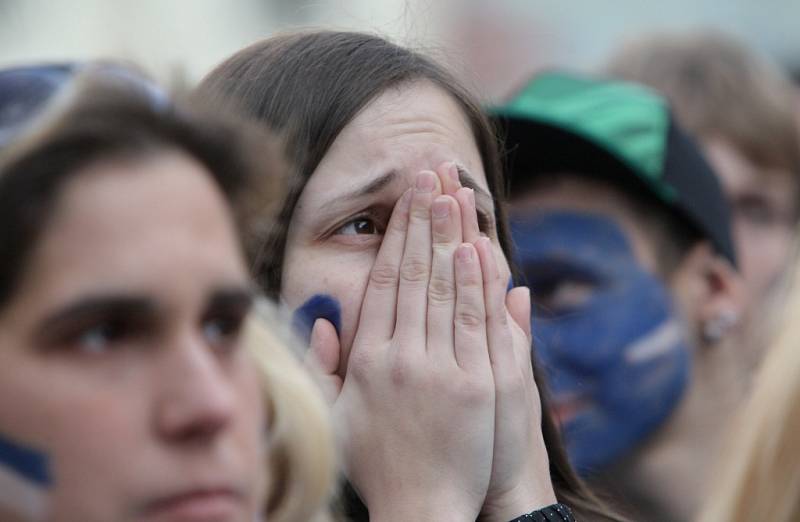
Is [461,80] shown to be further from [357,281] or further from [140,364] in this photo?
[140,364]

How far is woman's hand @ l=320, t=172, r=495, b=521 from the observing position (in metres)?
2.40

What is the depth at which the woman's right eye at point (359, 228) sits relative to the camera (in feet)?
8.46

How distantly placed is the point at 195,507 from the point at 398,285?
1.11 m

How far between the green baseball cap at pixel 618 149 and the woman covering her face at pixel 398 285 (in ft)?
4.46

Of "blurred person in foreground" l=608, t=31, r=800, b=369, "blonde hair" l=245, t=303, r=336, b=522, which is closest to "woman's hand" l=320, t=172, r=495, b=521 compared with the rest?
"blonde hair" l=245, t=303, r=336, b=522

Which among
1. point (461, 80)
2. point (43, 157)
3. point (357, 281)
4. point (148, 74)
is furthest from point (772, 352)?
point (43, 157)

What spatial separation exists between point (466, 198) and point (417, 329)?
0.87 feet

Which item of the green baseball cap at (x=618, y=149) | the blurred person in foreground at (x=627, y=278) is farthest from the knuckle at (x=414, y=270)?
the green baseball cap at (x=618, y=149)

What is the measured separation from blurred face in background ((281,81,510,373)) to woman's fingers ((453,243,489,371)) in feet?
0.49

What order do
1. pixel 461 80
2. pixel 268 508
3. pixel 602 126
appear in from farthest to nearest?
pixel 602 126
pixel 461 80
pixel 268 508

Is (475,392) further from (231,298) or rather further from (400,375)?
(231,298)

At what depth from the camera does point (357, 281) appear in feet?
8.33

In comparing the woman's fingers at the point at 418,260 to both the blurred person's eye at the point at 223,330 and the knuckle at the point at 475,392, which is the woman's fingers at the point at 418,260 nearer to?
the knuckle at the point at 475,392

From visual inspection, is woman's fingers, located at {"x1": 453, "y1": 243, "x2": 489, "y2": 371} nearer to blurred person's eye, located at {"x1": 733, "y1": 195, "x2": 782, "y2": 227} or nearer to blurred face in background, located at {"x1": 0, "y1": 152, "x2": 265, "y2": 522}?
blurred face in background, located at {"x1": 0, "y1": 152, "x2": 265, "y2": 522}
